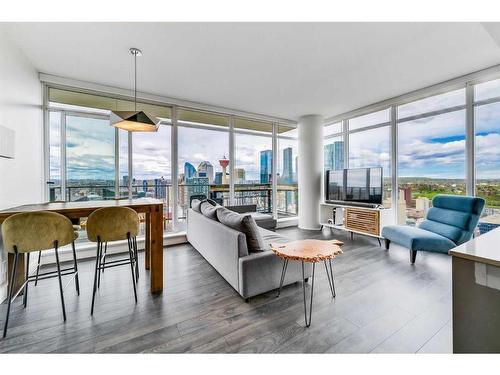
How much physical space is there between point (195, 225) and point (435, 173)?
14.1ft

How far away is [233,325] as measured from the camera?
1.71m

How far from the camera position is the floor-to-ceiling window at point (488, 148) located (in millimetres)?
Answer: 3105

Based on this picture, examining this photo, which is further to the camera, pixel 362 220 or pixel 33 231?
pixel 362 220

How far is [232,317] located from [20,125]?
3356 millimetres

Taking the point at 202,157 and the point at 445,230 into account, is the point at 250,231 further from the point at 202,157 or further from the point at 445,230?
the point at 445,230

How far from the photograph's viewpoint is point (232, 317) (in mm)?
1821

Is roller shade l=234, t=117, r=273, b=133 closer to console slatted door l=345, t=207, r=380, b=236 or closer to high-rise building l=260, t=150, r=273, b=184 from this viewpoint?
high-rise building l=260, t=150, r=273, b=184

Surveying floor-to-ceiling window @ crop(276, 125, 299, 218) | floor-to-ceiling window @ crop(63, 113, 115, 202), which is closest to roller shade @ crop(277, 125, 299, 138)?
floor-to-ceiling window @ crop(276, 125, 299, 218)

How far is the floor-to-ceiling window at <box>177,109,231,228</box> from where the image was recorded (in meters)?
4.36

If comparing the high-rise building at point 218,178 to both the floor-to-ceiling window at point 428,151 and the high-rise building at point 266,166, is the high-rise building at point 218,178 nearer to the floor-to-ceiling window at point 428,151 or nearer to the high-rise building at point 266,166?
the high-rise building at point 266,166

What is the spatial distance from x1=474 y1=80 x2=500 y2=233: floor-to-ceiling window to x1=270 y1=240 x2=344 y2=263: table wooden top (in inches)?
117

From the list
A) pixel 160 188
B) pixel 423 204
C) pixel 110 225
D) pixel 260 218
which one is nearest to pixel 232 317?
pixel 110 225

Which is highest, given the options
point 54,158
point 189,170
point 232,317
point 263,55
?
point 263,55
